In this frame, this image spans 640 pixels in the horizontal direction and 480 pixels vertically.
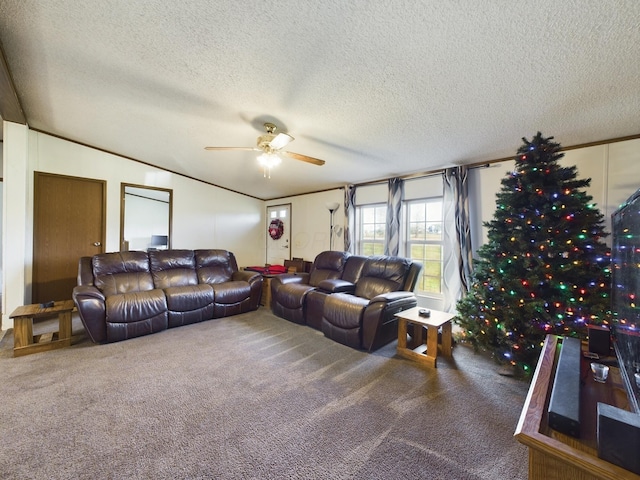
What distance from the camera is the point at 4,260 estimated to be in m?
3.19

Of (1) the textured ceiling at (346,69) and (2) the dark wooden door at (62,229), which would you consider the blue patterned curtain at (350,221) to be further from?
(2) the dark wooden door at (62,229)

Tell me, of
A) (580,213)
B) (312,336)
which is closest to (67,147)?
(312,336)

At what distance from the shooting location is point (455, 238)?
347 cm

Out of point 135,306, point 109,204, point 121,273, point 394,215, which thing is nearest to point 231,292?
point 135,306

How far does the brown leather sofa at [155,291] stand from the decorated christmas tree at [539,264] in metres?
3.19

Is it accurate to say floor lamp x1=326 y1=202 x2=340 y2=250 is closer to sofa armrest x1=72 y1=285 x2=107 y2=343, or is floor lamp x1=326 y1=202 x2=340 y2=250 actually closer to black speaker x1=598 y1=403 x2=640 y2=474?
sofa armrest x1=72 y1=285 x2=107 y2=343

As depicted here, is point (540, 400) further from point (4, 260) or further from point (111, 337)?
point (4, 260)

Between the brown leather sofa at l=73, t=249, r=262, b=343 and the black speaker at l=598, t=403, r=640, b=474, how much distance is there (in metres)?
3.71

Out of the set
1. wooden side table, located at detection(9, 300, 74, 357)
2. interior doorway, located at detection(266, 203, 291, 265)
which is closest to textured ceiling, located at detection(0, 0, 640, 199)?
wooden side table, located at detection(9, 300, 74, 357)

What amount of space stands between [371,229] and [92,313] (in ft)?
12.9

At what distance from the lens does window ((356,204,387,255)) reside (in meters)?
4.46

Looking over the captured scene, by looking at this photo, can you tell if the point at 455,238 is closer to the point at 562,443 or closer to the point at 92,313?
the point at 562,443

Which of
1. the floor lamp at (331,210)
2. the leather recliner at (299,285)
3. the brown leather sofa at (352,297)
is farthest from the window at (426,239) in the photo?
the floor lamp at (331,210)

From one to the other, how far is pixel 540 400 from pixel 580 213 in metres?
1.86
